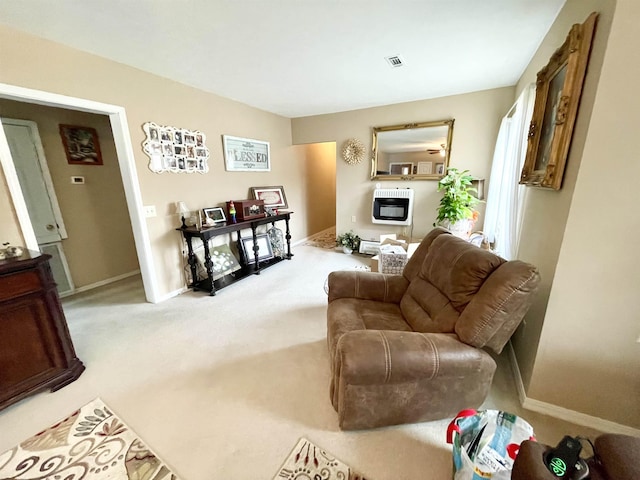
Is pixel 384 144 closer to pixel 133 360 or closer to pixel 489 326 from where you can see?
pixel 489 326

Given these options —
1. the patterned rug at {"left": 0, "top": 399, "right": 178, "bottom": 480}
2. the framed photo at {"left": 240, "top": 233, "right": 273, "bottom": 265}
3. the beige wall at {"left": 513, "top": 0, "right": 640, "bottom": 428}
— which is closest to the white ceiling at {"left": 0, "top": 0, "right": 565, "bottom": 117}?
the beige wall at {"left": 513, "top": 0, "right": 640, "bottom": 428}

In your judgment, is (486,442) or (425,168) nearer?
(486,442)

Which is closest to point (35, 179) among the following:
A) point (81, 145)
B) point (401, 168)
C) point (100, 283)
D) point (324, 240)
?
point (81, 145)

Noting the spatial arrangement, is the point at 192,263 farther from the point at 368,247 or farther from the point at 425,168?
the point at 425,168

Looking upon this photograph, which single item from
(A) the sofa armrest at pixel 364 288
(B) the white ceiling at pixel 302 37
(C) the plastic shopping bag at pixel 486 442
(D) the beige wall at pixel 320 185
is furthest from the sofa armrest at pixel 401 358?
(D) the beige wall at pixel 320 185

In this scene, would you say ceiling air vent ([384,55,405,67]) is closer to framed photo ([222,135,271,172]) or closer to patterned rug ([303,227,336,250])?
framed photo ([222,135,271,172])

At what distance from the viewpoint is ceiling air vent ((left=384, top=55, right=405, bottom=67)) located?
7.80 ft

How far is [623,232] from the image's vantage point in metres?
1.18

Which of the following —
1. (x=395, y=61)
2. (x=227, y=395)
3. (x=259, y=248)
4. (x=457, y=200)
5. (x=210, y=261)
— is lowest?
(x=227, y=395)

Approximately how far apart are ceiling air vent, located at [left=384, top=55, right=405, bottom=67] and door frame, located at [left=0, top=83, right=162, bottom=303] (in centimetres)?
269

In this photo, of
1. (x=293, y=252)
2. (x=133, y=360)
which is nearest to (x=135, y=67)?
(x=133, y=360)

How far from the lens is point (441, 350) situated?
3.98 feet

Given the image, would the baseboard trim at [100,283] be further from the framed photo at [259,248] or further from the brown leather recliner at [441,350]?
the brown leather recliner at [441,350]

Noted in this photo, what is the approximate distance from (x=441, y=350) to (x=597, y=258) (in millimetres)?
909
